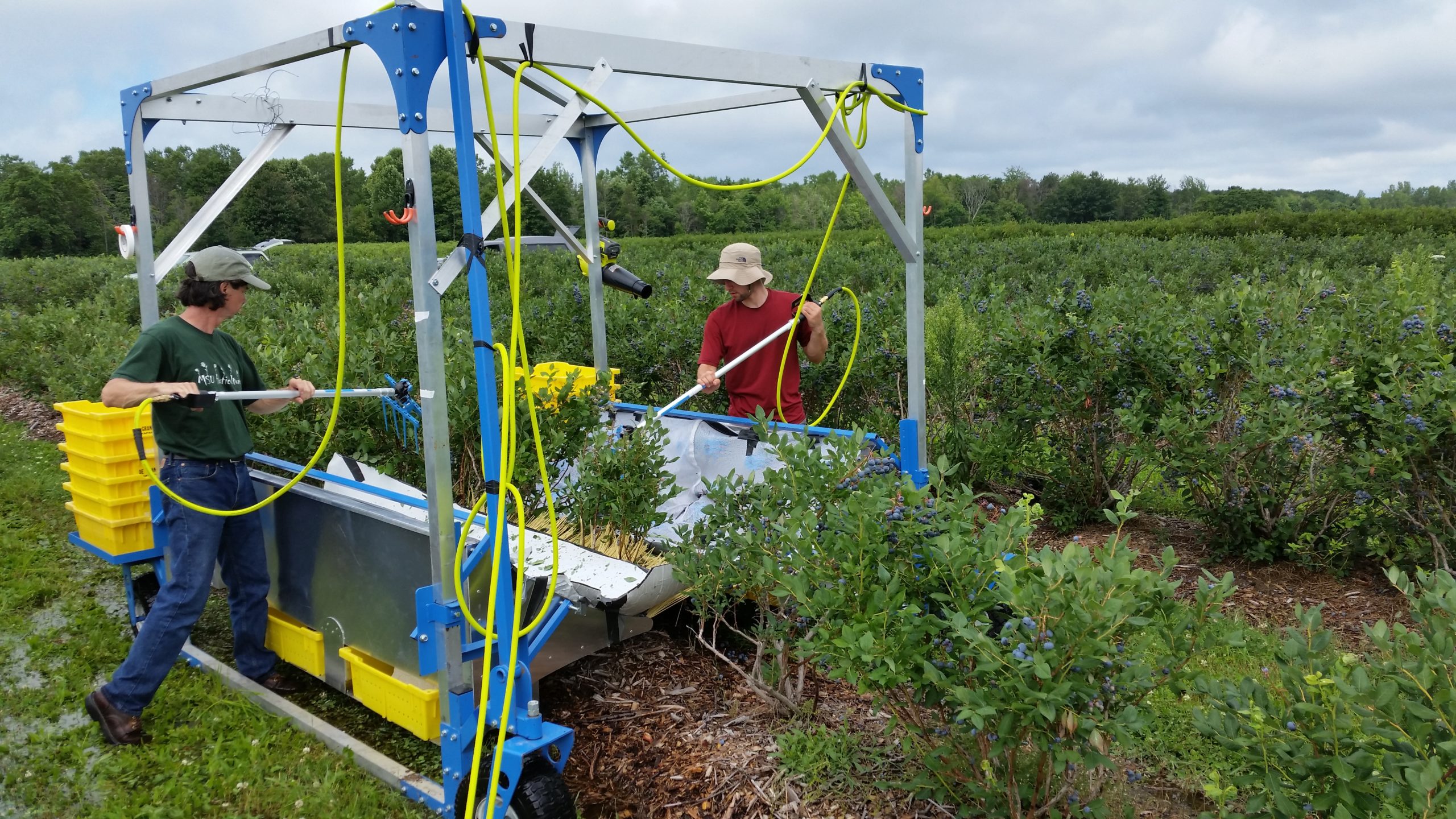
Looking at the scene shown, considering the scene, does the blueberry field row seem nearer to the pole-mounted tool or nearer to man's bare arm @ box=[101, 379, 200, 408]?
the pole-mounted tool

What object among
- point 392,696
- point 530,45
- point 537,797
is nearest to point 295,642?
point 392,696

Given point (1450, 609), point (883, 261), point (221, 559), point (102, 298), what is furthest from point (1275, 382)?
point (102, 298)

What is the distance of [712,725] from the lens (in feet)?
12.1

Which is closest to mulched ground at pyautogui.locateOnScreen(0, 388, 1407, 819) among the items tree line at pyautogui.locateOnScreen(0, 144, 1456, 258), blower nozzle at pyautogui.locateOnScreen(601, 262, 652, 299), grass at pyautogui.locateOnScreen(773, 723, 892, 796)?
grass at pyautogui.locateOnScreen(773, 723, 892, 796)

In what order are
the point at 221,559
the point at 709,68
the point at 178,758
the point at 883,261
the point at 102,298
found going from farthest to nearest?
the point at 883,261 < the point at 102,298 < the point at 221,559 < the point at 178,758 < the point at 709,68

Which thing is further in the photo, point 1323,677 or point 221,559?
point 221,559

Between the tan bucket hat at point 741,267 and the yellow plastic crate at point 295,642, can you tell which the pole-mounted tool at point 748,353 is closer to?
the tan bucket hat at point 741,267

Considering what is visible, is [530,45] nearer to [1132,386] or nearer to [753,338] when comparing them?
[753,338]

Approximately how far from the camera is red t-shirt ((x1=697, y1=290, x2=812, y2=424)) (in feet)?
19.0

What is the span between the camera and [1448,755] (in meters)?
1.89

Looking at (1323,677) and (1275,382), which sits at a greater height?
(1275,382)

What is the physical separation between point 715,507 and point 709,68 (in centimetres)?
162

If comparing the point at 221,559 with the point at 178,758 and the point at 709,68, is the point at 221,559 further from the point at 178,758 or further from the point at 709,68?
the point at 709,68

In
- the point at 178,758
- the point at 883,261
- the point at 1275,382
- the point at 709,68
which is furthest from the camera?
the point at 883,261
